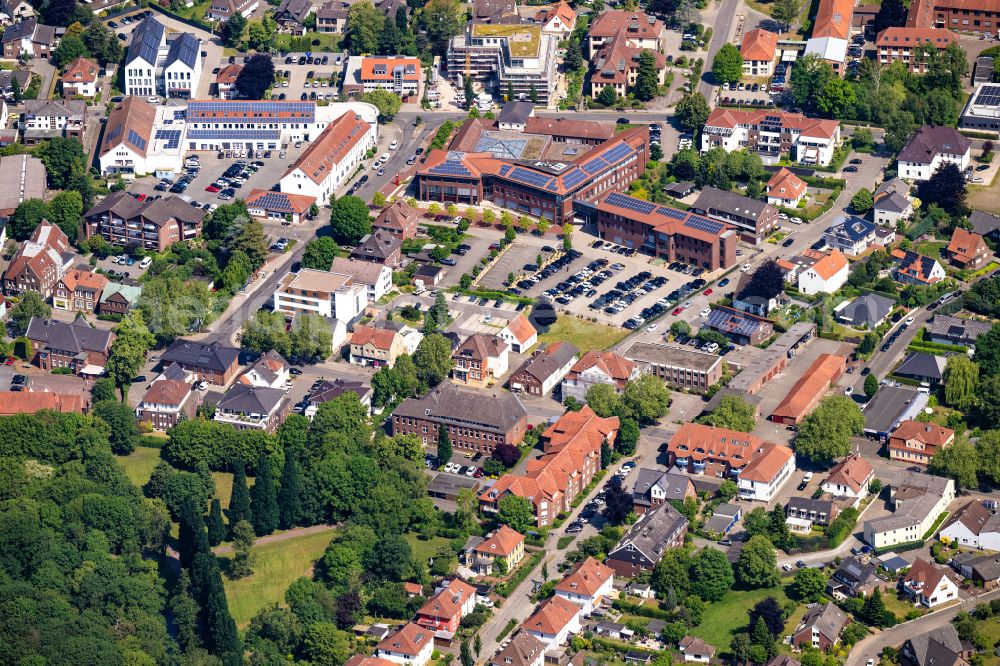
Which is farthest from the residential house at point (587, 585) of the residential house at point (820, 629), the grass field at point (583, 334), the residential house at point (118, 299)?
the residential house at point (118, 299)

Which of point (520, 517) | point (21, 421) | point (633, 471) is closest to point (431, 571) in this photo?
point (520, 517)

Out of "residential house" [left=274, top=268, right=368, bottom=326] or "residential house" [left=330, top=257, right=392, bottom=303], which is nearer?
"residential house" [left=274, top=268, right=368, bottom=326]

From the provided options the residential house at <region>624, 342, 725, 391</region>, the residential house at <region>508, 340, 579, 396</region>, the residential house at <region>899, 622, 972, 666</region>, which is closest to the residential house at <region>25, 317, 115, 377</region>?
the residential house at <region>508, 340, 579, 396</region>

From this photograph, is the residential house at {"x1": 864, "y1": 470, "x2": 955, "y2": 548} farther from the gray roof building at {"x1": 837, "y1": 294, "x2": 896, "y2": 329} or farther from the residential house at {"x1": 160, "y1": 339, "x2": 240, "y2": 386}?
the residential house at {"x1": 160, "y1": 339, "x2": 240, "y2": 386}

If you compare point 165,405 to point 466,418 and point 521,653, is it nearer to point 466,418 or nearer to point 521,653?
point 466,418

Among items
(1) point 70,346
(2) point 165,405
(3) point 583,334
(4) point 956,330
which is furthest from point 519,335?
(1) point 70,346
